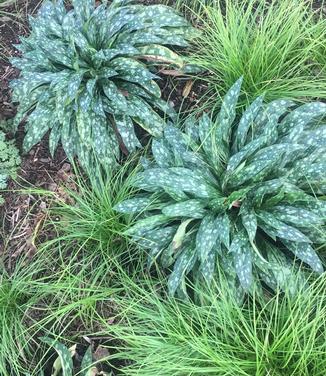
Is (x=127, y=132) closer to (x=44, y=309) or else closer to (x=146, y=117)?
(x=146, y=117)

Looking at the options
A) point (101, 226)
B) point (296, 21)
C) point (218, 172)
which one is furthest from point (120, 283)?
point (296, 21)

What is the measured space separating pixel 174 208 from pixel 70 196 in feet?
2.46

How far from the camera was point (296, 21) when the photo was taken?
2688 millimetres

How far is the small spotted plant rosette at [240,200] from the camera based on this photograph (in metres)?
2.29

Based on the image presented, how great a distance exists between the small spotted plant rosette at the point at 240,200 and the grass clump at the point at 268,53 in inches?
8.0

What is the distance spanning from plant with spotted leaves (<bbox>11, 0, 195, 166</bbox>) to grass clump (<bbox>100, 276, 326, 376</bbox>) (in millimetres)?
864

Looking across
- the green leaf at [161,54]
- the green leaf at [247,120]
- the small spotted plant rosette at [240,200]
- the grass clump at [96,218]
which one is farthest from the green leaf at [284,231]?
the green leaf at [161,54]

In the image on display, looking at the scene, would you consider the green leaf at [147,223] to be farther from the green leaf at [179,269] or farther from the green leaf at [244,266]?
the green leaf at [244,266]

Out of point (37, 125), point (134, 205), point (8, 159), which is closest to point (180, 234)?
point (134, 205)

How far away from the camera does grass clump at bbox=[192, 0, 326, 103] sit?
2684 mm

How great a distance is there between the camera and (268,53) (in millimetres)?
2703

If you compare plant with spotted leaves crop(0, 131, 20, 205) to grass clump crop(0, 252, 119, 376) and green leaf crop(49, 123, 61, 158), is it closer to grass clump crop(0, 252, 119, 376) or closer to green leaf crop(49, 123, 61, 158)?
green leaf crop(49, 123, 61, 158)

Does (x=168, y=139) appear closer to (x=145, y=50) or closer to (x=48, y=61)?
(x=145, y=50)

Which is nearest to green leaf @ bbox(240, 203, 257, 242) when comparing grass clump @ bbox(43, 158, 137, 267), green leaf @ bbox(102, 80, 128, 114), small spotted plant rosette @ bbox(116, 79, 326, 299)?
small spotted plant rosette @ bbox(116, 79, 326, 299)
